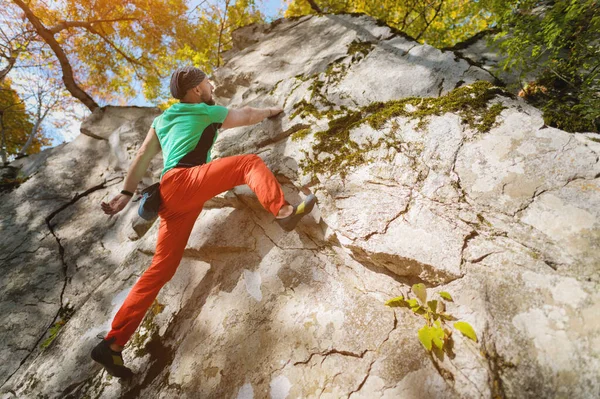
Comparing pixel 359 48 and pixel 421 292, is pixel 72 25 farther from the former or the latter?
pixel 421 292

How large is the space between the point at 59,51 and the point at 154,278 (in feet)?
28.1

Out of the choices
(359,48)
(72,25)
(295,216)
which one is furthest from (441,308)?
(72,25)

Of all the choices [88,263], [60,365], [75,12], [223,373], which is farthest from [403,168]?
[75,12]

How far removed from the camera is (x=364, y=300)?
83.9 inches

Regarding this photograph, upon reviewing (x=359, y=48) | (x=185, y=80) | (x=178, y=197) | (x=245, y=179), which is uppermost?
(x=185, y=80)

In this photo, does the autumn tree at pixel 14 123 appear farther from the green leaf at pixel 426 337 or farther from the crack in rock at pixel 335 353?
the green leaf at pixel 426 337

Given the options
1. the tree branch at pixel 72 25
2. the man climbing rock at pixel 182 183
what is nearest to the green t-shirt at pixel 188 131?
the man climbing rock at pixel 182 183

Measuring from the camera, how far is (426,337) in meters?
1.67

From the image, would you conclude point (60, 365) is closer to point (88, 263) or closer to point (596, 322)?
point (88, 263)

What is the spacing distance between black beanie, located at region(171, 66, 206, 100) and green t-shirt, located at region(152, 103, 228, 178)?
0.22 meters

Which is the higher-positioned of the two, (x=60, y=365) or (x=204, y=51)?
(x=204, y=51)

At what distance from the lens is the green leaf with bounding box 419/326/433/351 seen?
1.64 m

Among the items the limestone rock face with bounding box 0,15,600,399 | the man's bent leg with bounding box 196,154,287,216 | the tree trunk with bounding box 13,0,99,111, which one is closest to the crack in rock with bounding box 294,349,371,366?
the limestone rock face with bounding box 0,15,600,399

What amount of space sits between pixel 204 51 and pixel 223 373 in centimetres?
1036
